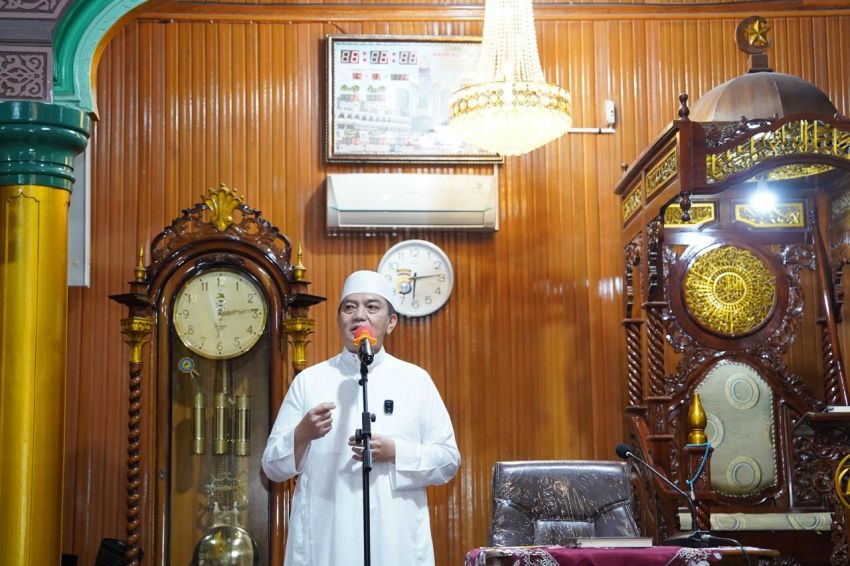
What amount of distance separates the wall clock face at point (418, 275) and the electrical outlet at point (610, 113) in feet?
4.64

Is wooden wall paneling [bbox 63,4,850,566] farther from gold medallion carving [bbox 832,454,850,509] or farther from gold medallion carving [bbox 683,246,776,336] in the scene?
gold medallion carving [bbox 832,454,850,509]

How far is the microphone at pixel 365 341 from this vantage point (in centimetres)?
409

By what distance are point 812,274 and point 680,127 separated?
2.01 metres

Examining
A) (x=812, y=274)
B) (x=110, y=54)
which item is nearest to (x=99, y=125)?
(x=110, y=54)

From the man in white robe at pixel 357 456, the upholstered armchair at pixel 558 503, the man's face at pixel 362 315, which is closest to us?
the man in white robe at pixel 357 456

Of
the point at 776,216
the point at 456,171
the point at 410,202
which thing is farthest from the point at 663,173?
the point at 410,202

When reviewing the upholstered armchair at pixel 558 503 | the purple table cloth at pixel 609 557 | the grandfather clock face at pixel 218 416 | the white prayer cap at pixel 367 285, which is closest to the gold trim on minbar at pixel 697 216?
the upholstered armchair at pixel 558 503

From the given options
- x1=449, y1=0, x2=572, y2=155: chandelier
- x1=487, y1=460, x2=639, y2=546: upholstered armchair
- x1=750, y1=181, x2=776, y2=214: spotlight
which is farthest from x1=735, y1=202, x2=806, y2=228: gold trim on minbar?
x1=487, y1=460, x2=639, y2=546: upholstered armchair

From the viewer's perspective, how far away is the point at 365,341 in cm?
416

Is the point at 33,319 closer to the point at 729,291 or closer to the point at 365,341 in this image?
the point at 365,341

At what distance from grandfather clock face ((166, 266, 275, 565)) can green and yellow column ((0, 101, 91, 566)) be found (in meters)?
1.24

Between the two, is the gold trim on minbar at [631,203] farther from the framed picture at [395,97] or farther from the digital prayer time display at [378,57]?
the digital prayer time display at [378,57]

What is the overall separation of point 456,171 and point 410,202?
42 cm

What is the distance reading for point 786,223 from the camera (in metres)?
7.54
